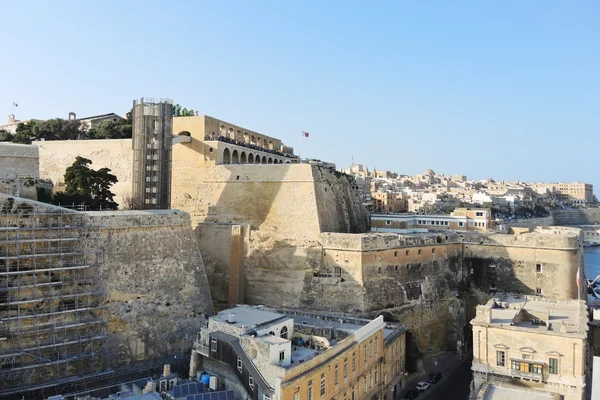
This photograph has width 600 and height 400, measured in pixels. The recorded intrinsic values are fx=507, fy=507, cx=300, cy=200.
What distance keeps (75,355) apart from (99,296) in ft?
6.10

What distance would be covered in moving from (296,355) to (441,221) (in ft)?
59.8

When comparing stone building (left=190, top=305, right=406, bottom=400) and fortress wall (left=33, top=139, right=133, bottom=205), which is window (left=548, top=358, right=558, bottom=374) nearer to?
stone building (left=190, top=305, right=406, bottom=400)

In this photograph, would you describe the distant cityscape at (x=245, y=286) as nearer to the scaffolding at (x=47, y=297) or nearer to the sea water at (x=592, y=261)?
the scaffolding at (x=47, y=297)

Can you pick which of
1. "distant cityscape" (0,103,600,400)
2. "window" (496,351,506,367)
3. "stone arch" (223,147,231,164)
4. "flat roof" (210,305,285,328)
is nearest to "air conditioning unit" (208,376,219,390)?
"distant cityscape" (0,103,600,400)

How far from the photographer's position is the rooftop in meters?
15.4

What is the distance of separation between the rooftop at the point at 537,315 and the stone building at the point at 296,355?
11.3 feet

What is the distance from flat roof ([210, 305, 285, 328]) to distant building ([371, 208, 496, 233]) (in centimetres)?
1318

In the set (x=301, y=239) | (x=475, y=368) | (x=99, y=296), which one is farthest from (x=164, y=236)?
(x=475, y=368)

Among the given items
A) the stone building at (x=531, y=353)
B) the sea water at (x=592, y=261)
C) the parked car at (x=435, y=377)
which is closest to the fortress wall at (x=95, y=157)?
the parked car at (x=435, y=377)

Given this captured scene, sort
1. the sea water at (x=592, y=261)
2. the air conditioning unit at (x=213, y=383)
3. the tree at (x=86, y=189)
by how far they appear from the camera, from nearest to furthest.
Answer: the air conditioning unit at (x=213, y=383) < the tree at (x=86, y=189) < the sea water at (x=592, y=261)

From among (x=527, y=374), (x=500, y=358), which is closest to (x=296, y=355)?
(x=500, y=358)

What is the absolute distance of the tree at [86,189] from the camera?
19859mm

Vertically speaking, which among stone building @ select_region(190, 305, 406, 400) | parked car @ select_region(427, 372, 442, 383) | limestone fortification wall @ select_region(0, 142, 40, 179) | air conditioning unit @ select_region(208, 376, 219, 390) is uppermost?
limestone fortification wall @ select_region(0, 142, 40, 179)

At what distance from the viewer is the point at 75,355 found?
15.0 meters
